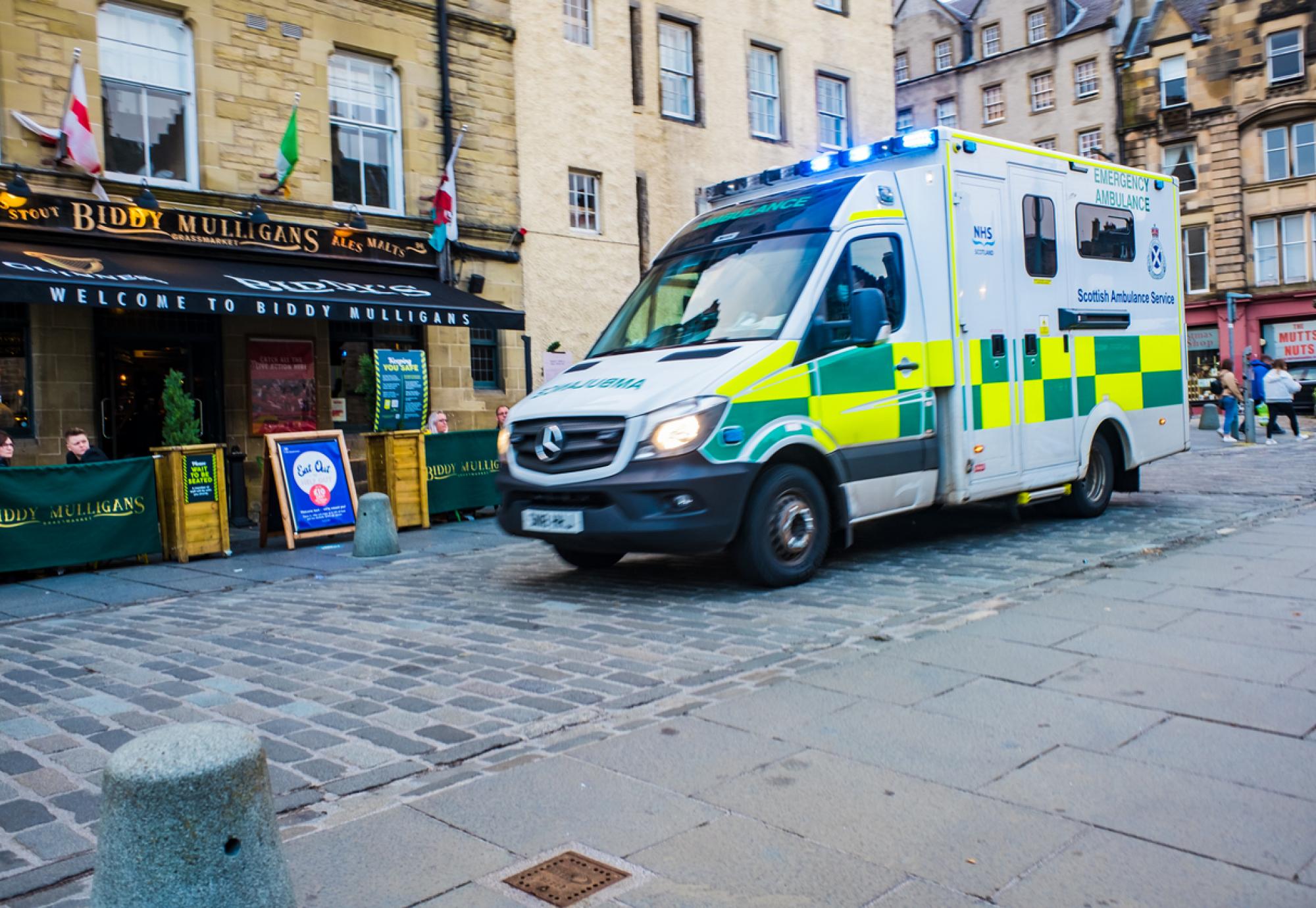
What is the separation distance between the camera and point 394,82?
15.9 meters

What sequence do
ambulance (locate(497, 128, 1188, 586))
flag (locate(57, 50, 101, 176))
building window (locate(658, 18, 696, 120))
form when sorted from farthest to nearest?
1. building window (locate(658, 18, 696, 120))
2. flag (locate(57, 50, 101, 176))
3. ambulance (locate(497, 128, 1188, 586))

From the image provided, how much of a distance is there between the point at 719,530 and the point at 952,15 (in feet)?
154

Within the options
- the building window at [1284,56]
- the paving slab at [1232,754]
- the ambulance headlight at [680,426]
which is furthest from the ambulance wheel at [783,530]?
the building window at [1284,56]

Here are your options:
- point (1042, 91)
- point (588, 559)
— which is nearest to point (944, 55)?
point (1042, 91)

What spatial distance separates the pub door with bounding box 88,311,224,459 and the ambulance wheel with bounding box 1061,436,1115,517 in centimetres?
1007

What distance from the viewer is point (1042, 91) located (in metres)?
45.2

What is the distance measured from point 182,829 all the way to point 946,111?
5081cm

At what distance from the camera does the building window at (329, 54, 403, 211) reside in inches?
600

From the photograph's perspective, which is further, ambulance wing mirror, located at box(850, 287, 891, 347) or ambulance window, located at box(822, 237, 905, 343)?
ambulance window, located at box(822, 237, 905, 343)

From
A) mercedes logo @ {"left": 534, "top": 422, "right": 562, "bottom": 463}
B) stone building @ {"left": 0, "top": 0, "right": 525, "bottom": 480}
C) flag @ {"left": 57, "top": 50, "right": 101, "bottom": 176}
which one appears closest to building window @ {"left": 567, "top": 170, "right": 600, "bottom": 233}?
stone building @ {"left": 0, "top": 0, "right": 525, "bottom": 480}

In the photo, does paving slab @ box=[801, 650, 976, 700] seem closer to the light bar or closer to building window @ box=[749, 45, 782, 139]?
the light bar

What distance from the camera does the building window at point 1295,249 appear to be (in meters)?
37.8

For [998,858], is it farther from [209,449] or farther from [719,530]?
[209,449]

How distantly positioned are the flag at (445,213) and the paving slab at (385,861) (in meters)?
12.9
